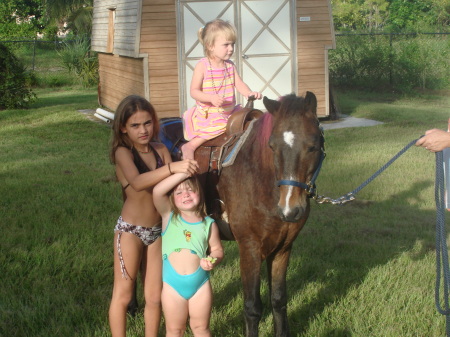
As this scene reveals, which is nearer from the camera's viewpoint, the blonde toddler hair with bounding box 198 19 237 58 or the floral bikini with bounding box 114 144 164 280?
the floral bikini with bounding box 114 144 164 280

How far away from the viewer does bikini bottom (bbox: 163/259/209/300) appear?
334 centimetres

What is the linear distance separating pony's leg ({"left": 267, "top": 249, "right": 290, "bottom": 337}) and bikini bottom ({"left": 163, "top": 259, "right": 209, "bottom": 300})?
2.50ft

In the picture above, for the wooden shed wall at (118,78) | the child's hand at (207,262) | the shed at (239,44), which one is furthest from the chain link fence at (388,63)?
the child's hand at (207,262)

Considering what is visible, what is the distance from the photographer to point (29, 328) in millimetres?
4203

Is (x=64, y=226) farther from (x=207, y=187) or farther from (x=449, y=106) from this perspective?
(x=449, y=106)

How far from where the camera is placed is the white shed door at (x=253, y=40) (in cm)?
1412

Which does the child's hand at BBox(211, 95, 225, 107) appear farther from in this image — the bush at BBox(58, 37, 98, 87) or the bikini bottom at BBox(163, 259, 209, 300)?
the bush at BBox(58, 37, 98, 87)

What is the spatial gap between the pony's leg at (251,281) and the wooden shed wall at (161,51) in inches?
419

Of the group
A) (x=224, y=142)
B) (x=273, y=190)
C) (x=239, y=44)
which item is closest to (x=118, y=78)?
(x=239, y=44)

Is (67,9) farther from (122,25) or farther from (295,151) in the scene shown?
(295,151)

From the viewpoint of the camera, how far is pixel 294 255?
224 inches

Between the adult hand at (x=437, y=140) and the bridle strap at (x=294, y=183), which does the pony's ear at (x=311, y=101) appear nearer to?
the bridle strap at (x=294, y=183)

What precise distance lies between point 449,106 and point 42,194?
1313cm

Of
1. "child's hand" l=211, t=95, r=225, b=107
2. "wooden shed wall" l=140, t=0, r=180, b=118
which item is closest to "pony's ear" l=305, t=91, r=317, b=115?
"child's hand" l=211, t=95, r=225, b=107
